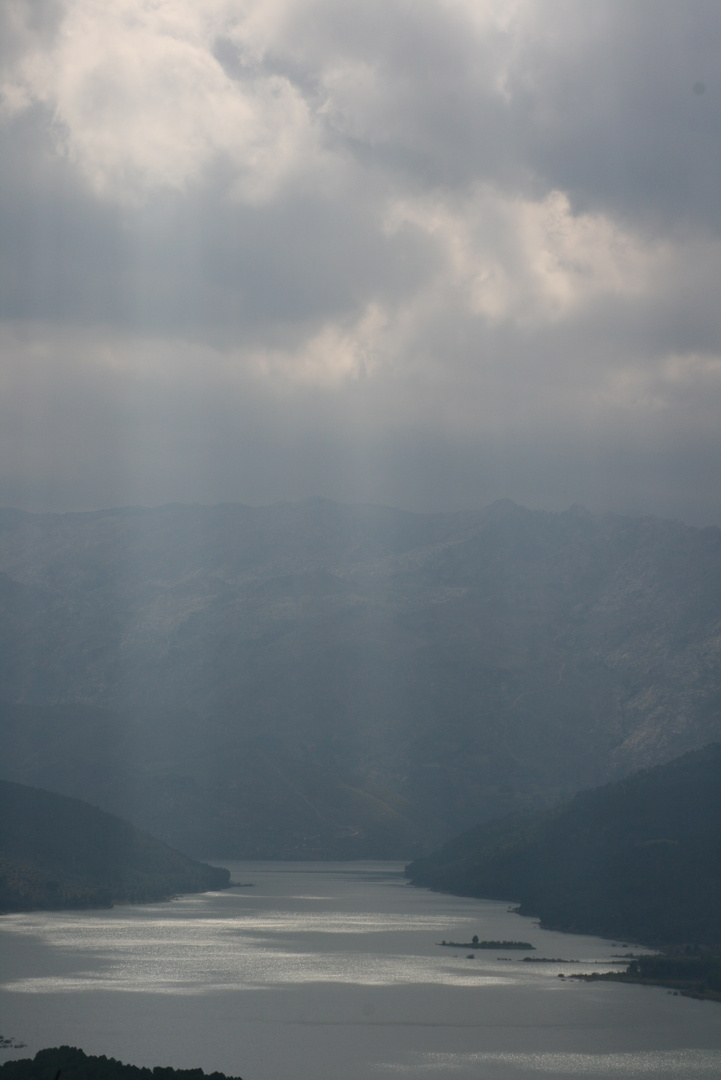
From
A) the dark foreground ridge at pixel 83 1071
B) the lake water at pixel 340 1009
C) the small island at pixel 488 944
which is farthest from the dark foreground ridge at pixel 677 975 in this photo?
the dark foreground ridge at pixel 83 1071

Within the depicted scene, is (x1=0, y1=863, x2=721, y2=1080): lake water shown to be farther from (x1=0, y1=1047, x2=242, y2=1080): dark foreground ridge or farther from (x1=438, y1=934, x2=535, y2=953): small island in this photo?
→ (x1=0, y1=1047, x2=242, y2=1080): dark foreground ridge

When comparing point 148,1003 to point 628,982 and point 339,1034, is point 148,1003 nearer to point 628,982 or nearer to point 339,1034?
point 339,1034

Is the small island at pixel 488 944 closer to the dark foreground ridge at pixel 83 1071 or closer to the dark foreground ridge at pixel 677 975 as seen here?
the dark foreground ridge at pixel 677 975

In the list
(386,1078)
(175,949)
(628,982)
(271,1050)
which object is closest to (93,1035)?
(271,1050)

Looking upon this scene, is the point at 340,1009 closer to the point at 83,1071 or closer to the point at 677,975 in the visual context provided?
the point at 83,1071

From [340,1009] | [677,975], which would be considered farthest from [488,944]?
[340,1009]

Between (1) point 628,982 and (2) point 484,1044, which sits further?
(1) point 628,982

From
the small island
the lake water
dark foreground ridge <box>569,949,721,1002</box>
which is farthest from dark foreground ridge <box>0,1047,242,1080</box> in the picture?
the small island
